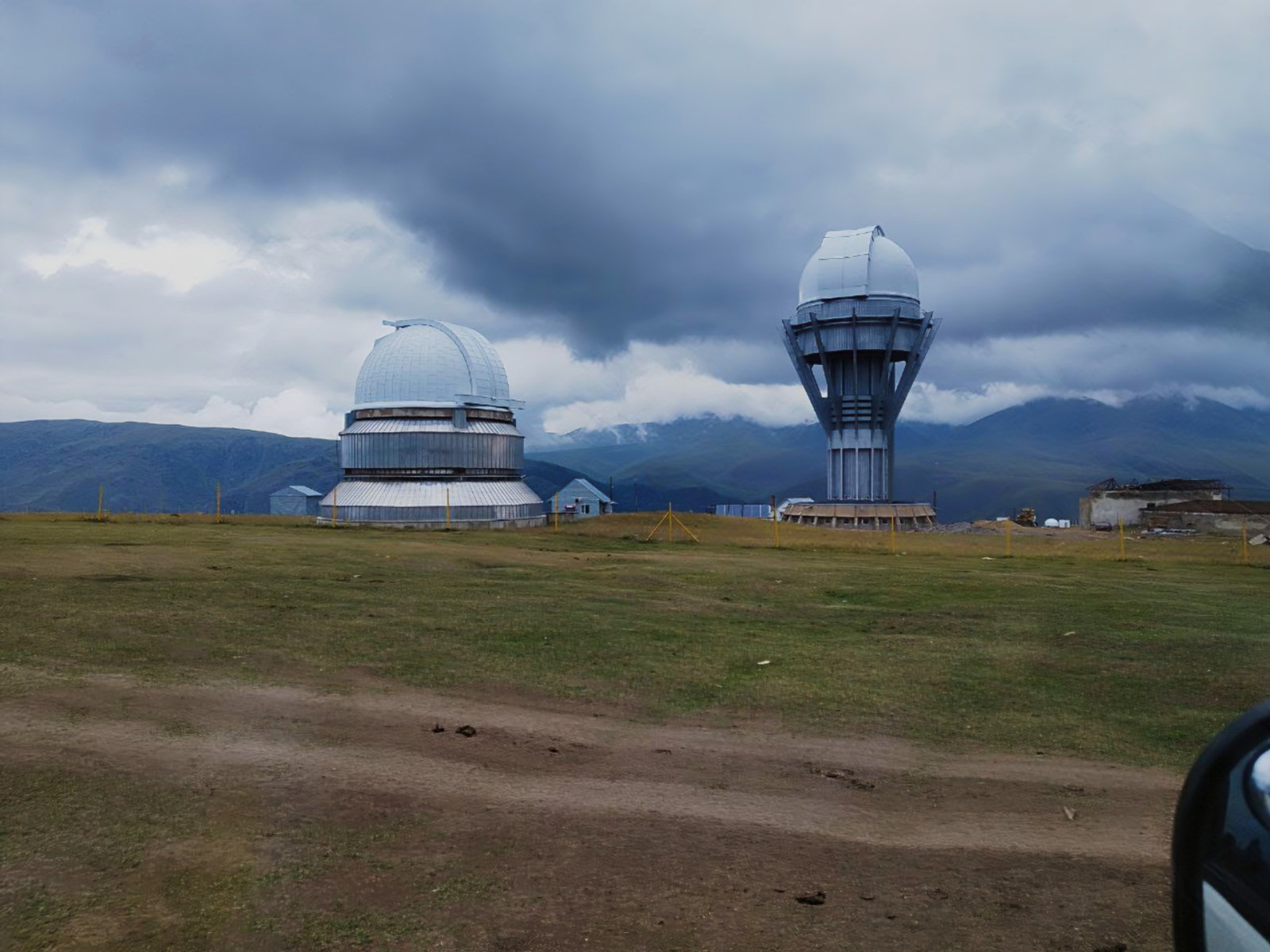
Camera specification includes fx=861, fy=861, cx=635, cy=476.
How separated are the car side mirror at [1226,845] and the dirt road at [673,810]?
8.83ft

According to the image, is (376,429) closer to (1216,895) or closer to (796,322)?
(796,322)

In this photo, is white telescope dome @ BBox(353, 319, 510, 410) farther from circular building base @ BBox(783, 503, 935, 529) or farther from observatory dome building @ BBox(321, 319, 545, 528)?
circular building base @ BBox(783, 503, 935, 529)

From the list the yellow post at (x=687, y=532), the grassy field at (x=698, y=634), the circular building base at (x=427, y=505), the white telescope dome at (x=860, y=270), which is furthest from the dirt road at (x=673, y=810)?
the white telescope dome at (x=860, y=270)

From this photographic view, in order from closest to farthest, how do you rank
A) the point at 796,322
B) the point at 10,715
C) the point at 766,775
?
the point at 766,775, the point at 10,715, the point at 796,322

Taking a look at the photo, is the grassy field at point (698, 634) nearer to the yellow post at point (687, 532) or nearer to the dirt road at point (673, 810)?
the dirt road at point (673, 810)

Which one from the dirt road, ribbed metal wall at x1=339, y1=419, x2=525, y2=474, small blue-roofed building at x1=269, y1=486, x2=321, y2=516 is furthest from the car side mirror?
small blue-roofed building at x1=269, y1=486, x2=321, y2=516

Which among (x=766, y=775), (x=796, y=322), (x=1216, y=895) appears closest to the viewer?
(x=1216, y=895)

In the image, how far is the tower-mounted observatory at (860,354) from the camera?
6338 centimetres

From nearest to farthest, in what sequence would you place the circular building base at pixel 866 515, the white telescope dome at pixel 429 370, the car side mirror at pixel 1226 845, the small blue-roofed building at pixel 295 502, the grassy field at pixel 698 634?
the car side mirror at pixel 1226 845 < the grassy field at pixel 698 634 < the white telescope dome at pixel 429 370 < the small blue-roofed building at pixel 295 502 < the circular building base at pixel 866 515

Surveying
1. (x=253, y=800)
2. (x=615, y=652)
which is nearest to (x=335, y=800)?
(x=253, y=800)

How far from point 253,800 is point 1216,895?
6.60m

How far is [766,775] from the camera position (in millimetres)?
7961

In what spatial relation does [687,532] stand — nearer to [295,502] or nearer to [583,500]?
[295,502]

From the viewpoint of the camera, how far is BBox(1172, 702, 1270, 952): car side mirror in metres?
2.58
